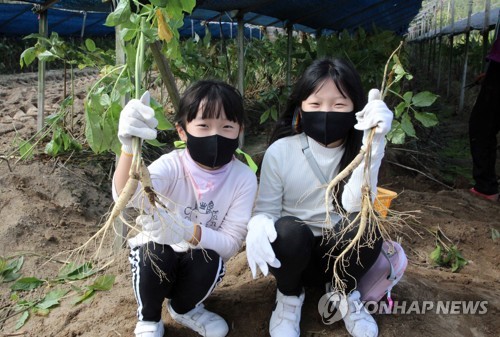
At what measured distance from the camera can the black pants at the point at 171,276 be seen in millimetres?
1403

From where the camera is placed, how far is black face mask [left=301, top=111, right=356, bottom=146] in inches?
58.9

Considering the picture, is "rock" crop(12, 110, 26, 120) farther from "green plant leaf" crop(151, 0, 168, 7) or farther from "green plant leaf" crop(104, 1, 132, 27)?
"green plant leaf" crop(151, 0, 168, 7)

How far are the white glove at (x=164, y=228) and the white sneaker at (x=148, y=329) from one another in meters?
0.30

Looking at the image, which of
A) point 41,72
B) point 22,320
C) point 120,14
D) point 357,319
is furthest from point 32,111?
point 357,319

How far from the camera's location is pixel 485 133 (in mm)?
3381

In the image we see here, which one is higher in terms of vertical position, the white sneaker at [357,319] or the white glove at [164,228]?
the white glove at [164,228]

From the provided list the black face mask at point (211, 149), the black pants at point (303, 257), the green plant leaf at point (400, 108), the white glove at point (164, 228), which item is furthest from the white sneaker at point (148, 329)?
the green plant leaf at point (400, 108)

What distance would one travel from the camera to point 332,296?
1.56 meters

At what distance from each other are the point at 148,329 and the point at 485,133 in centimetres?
287

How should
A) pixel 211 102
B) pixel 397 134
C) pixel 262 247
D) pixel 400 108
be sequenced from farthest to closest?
pixel 397 134 < pixel 400 108 < pixel 211 102 < pixel 262 247

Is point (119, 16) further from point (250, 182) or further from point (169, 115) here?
point (169, 115)

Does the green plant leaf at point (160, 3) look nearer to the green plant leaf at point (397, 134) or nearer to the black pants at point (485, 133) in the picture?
the green plant leaf at point (397, 134)

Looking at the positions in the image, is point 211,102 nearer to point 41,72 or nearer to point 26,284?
point 26,284

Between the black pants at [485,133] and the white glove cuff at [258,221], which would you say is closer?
the white glove cuff at [258,221]
